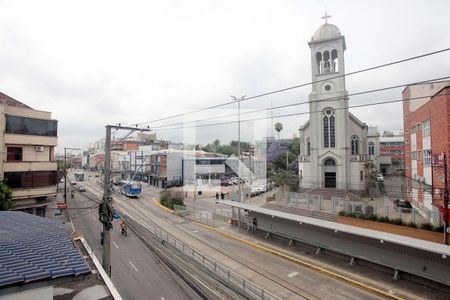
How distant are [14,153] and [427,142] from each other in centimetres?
3643

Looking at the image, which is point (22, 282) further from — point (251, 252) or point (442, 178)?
point (442, 178)

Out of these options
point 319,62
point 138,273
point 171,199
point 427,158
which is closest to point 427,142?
point 427,158

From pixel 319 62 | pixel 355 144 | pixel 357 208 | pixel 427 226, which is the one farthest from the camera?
pixel 355 144

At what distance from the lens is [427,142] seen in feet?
70.1

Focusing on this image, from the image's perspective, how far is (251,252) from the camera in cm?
1866

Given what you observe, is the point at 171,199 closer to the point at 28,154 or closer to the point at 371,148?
the point at 28,154

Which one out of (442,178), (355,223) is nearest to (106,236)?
(355,223)

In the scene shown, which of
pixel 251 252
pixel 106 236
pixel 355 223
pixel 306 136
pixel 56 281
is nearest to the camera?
pixel 56 281

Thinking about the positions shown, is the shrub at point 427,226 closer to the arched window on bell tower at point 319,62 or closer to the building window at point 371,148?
the arched window on bell tower at point 319,62

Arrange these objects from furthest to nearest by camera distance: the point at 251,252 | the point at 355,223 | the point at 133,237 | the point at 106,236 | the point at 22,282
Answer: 1. the point at 133,237
2. the point at 355,223
3. the point at 251,252
4. the point at 106,236
5. the point at 22,282

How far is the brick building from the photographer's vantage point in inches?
670

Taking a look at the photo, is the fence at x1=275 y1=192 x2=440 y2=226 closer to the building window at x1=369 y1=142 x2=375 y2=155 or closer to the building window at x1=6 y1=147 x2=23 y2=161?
the building window at x1=369 y1=142 x2=375 y2=155

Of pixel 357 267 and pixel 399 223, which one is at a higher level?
pixel 399 223

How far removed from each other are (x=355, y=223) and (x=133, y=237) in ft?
60.9
